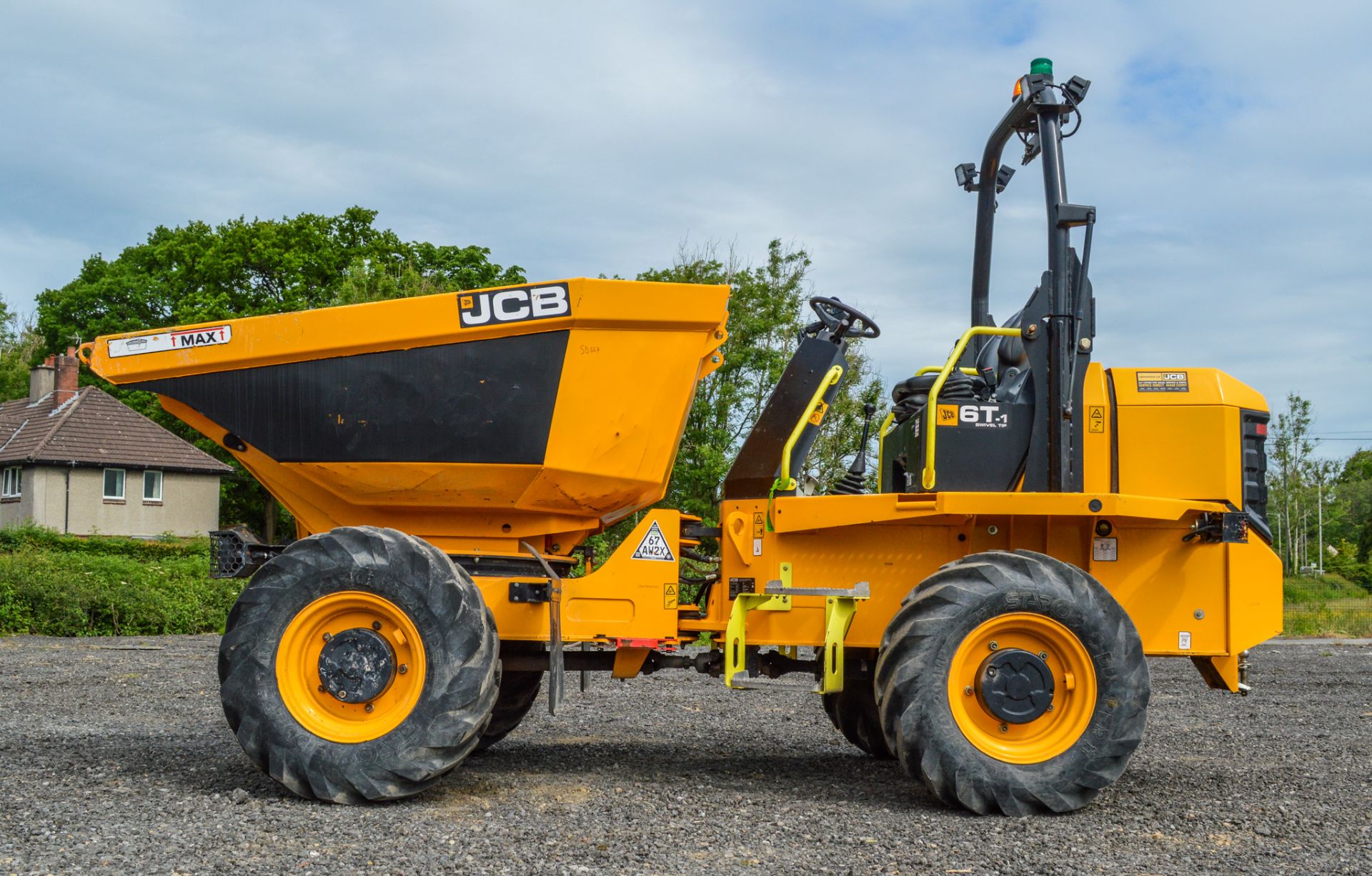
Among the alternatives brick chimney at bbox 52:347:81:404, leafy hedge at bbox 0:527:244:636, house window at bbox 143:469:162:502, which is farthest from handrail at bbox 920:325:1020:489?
brick chimney at bbox 52:347:81:404

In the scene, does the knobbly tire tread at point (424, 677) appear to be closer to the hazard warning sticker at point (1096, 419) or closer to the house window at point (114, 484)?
the hazard warning sticker at point (1096, 419)

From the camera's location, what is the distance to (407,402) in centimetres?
635

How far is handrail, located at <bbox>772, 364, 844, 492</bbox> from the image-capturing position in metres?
6.62

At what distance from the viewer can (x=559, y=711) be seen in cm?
982

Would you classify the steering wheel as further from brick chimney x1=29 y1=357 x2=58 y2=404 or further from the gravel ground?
brick chimney x1=29 y1=357 x2=58 y2=404

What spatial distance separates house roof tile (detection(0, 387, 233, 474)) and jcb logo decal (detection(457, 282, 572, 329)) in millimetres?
33633

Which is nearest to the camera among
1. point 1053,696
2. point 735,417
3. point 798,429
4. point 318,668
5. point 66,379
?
point 1053,696

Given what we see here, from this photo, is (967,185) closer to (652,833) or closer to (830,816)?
(830,816)

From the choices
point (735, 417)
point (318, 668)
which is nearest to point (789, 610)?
point (318, 668)

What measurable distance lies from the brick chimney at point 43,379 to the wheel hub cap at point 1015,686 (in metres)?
38.7

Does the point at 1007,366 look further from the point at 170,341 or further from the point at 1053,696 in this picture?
the point at 170,341

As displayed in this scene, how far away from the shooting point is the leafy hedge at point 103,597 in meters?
18.4

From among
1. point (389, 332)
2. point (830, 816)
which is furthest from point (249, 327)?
point (830, 816)

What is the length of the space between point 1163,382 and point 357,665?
4396 millimetres
